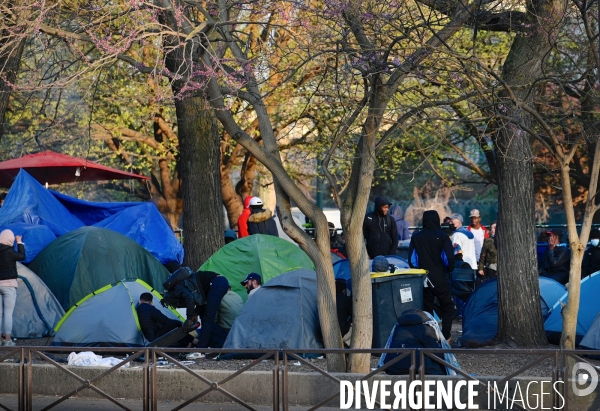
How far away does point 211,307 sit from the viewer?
38.2 feet

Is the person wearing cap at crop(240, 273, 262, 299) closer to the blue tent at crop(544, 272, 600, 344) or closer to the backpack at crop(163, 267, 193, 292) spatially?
the backpack at crop(163, 267, 193, 292)

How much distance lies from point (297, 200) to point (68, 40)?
11.3 feet

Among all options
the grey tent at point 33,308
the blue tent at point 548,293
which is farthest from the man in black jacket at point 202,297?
the blue tent at point 548,293

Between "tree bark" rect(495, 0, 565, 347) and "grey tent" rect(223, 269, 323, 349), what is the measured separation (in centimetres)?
247

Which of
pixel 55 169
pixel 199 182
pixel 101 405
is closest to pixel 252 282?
pixel 199 182

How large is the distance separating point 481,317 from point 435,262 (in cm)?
99

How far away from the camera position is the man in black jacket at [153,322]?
11.8 metres

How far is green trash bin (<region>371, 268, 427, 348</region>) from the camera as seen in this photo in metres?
11.3

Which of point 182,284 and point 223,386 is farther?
point 182,284

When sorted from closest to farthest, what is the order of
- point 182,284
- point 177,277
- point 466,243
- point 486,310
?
point 177,277 → point 182,284 → point 486,310 → point 466,243

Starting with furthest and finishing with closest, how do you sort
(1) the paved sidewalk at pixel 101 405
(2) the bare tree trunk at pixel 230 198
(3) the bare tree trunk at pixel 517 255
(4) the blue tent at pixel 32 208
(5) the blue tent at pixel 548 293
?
(2) the bare tree trunk at pixel 230 198
(4) the blue tent at pixel 32 208
(5) the blue tent at pixel 548 293
(3) the bare tree trunk at pixel 517 255
(1) the paved sidewalk at pixel 101 405

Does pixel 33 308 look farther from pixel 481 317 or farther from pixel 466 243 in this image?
pixel 466 243

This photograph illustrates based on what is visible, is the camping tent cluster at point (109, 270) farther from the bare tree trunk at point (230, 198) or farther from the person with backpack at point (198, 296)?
the bare tree trunk at point (230, 198)

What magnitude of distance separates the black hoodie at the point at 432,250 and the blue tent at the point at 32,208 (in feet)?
23.5
